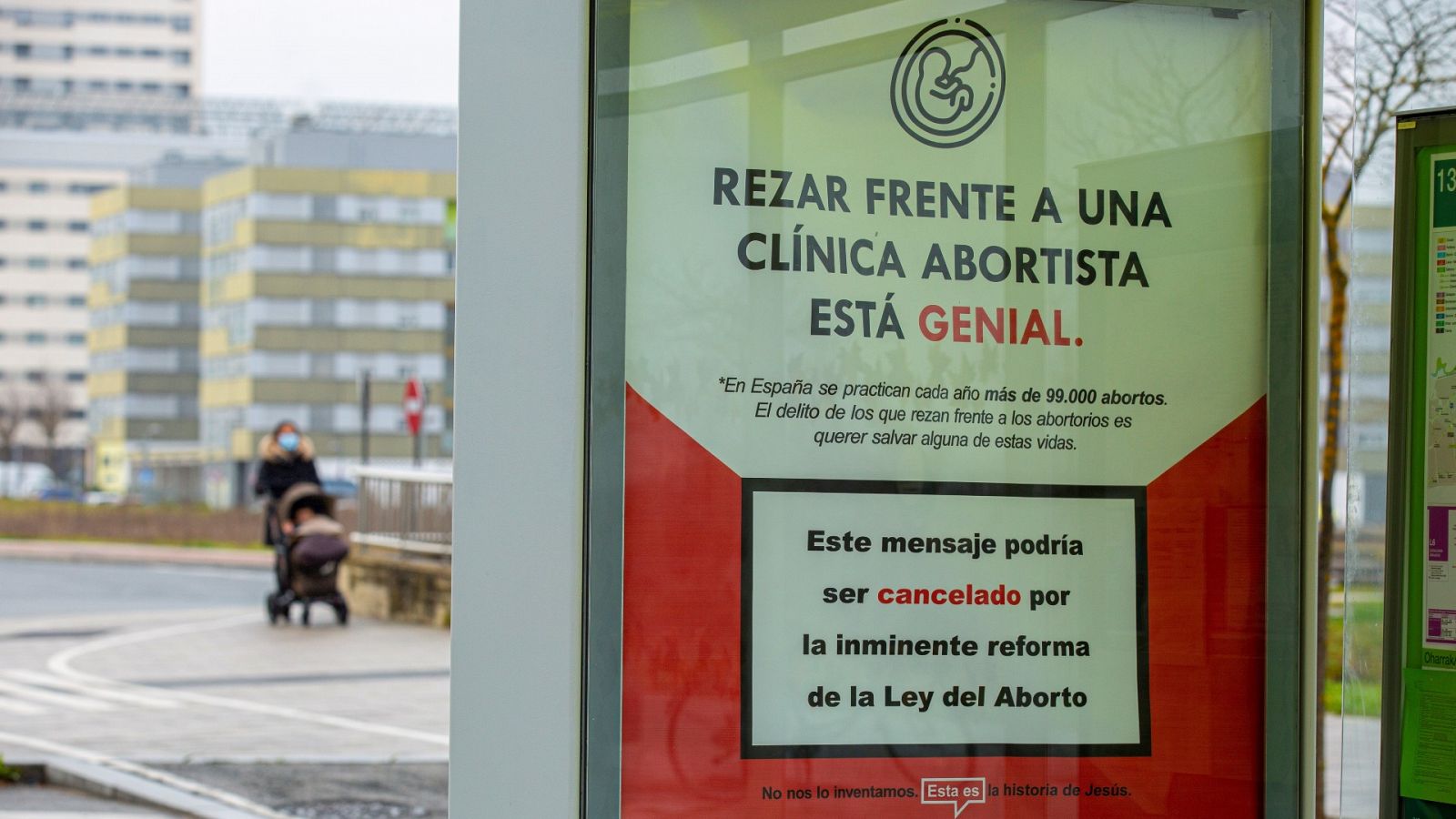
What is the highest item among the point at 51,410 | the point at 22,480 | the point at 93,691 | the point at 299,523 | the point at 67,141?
the point at 67,141

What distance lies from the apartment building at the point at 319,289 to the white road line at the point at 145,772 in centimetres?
7346

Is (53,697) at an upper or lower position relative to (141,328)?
lower

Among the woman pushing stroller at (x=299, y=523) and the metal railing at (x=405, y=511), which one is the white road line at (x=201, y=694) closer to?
the woman pushing stroller at (x=299, y=523)

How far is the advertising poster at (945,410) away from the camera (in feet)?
6.79

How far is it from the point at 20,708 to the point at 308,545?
430 centimetres

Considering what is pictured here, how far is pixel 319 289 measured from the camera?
83.8 m

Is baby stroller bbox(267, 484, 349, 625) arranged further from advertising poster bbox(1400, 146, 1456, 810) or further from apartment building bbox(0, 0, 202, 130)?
apartment building bbox(0, 0, 202, 130)

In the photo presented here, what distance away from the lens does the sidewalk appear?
30047 millimetres

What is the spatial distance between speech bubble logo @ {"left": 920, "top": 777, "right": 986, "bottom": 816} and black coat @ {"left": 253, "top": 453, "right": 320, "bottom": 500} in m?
13.0

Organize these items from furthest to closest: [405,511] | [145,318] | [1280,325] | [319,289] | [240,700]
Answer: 1. [145,318]
2. [319,289]
3. [405,511]
4. [240,700]
5. [1280,325]

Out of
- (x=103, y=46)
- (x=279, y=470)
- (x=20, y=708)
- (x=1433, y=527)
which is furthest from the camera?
(x=103, y=46)

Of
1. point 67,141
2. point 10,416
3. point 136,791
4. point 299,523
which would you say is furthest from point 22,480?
point 136,791

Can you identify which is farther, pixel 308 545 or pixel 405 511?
pixel 405 511

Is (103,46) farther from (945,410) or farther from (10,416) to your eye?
(945,410)
